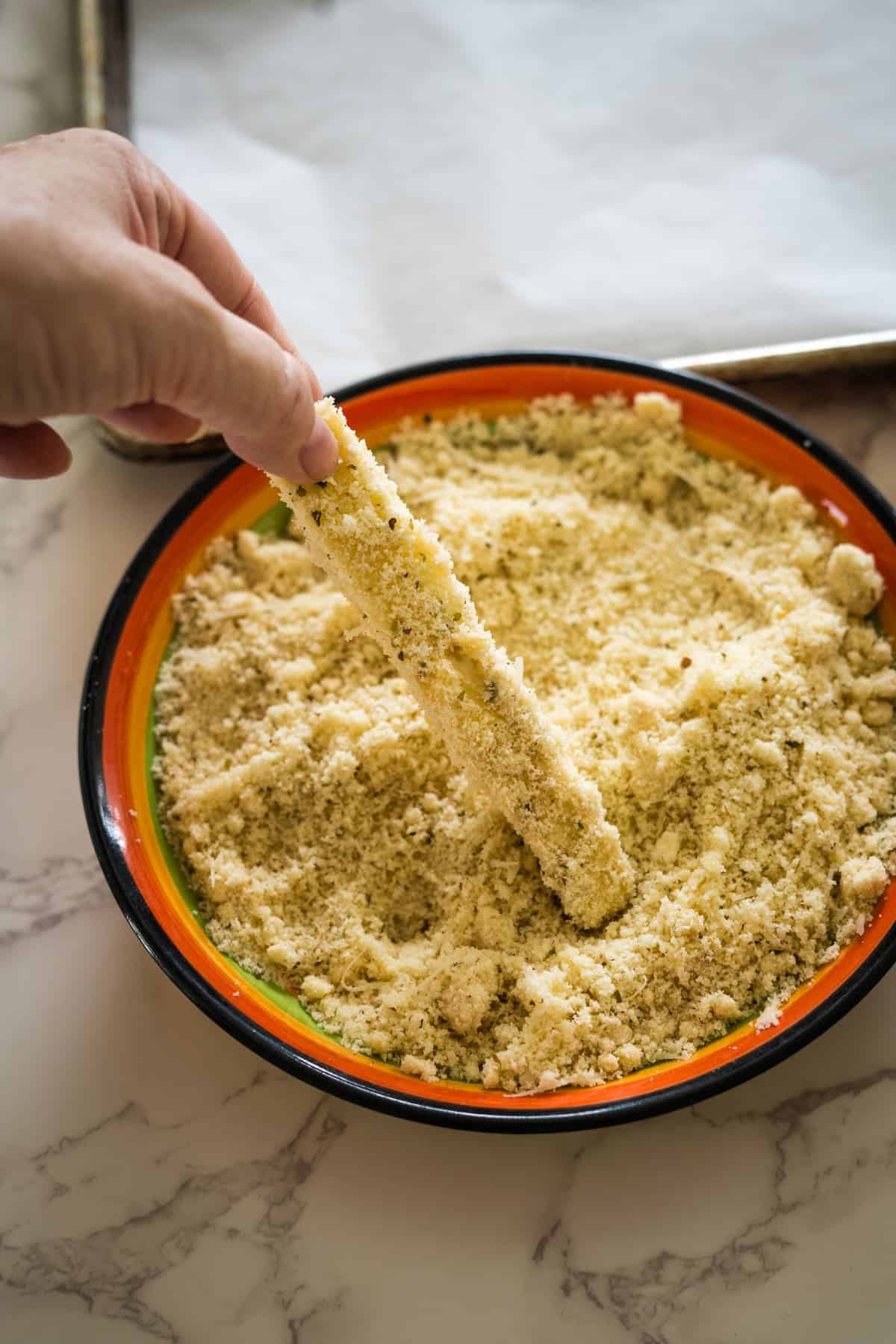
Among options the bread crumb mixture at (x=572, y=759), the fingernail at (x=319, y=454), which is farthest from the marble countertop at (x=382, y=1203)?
the fingernail at (x=319, y=454)

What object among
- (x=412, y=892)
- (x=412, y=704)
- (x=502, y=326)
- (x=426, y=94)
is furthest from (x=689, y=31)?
(x=412, y=892)

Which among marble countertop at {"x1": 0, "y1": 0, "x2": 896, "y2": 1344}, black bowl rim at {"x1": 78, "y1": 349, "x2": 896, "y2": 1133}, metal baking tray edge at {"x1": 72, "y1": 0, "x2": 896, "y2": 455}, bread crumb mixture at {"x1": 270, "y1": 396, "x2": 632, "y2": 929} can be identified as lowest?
marble countertop at {"x1": 0, "y1": 0, "x2": 896, "y2": 1344}

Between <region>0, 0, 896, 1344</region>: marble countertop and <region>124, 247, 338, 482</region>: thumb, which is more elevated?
<region>124, 247, 338, 482</region>: thumb

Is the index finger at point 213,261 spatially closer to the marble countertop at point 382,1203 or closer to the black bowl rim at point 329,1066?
the black bowl rim at point 329,1066

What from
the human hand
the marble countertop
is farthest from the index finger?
the marble countertop

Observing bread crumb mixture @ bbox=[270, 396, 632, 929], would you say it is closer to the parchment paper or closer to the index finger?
the index finger

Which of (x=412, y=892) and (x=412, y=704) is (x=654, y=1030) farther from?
(x=412, y=704)

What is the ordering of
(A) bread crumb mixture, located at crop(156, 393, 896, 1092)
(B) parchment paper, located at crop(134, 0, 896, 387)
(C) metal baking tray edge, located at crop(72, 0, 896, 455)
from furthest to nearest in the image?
(B) parchment paper, located at crop(134, 0, 896, 387)
(C) metal baking tray edge, located at crop(72, 0, 896, 455)
(A) bread crumb mixture, located at crop(156, 393, 896, 1092)
